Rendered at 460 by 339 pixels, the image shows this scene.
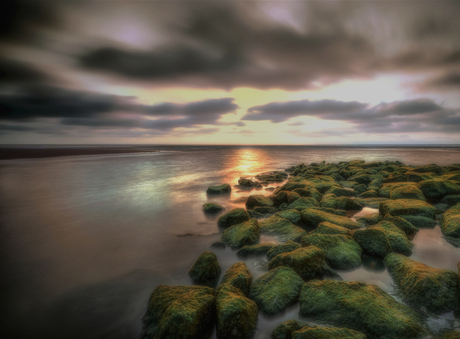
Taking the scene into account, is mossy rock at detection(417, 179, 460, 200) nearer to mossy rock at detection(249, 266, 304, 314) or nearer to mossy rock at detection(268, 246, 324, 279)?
mossy rock at detection(268, 246, 324, 279)

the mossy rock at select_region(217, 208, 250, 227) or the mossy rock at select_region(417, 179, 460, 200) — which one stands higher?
the mossy rock at select_region(417, 179, 460, 200)

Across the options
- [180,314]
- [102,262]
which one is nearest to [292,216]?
[180,314]

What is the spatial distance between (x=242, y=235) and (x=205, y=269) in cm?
162

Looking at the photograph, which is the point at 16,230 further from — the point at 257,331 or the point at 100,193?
the point at 257,331

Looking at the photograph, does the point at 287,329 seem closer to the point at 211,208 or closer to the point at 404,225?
the point at 404,225

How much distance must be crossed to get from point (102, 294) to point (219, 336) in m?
2.64

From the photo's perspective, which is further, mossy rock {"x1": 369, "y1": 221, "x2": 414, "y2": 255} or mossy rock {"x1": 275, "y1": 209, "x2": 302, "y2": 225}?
mossy rock {"x1": 275, "y1": 209, "x2": 302, "y2": 225}

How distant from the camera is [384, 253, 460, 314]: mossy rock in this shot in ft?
9.90

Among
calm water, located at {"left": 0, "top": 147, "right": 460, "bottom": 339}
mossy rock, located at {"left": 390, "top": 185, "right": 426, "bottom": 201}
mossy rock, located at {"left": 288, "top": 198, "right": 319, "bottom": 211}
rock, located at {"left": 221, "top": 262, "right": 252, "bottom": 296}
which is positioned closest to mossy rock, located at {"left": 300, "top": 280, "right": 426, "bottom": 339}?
calm water, located at {"left": 0, "top": 147, "right": 460, "bottom": 339}

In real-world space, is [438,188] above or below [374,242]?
above

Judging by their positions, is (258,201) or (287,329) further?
(258,201)

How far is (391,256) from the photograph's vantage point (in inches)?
166

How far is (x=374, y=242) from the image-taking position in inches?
180

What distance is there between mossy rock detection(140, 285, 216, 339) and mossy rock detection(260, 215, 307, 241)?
3.18 m
